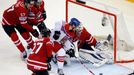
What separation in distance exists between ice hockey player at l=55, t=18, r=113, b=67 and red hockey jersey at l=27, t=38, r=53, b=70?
2.73ft

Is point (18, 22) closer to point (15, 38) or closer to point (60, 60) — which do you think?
point (15, 38)

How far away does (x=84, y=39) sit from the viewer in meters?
5.11

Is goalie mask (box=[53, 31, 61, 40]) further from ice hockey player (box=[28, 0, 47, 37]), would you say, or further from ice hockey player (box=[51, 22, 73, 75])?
ice hockey player (box=[28, 0, 47, 37])

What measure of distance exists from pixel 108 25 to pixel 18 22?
1016 millimetres

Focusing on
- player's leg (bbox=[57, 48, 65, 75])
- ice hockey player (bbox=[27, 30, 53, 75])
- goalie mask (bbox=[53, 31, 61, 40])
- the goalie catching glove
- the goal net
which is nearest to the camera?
ice hockey player (bbox=[27, 30, 53, 75])

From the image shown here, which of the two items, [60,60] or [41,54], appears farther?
[60,60]

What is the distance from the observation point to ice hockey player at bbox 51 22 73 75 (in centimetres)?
467

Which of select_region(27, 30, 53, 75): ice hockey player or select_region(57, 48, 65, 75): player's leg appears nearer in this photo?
select_region(27, 30, 53, 75): ice hockey player

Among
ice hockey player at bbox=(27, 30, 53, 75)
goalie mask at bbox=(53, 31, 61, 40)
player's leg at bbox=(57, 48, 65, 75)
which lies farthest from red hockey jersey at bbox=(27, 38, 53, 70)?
goalie mask at bbox=(53, 31, 61, 40)

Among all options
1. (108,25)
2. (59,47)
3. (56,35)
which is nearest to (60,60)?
(59,47)

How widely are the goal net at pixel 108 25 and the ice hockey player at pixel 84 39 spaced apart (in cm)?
13

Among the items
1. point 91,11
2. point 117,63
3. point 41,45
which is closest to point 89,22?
point 91,11

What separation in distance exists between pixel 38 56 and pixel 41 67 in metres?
0.10

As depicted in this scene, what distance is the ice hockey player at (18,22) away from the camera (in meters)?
4.97
